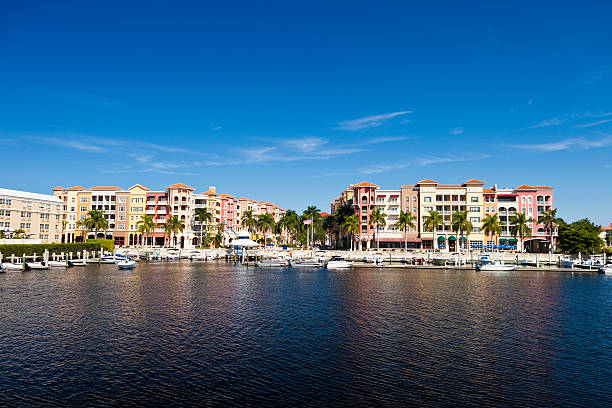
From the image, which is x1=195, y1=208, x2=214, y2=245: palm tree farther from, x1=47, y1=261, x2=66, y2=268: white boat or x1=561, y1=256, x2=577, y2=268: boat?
x1=561, y1=256, x2=577, y2=268: boat

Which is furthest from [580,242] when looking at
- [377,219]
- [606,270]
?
[377,219]

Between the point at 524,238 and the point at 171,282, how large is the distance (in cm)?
12210

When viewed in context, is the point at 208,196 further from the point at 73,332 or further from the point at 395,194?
the point at 73,332

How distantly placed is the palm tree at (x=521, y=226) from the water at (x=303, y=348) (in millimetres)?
81651

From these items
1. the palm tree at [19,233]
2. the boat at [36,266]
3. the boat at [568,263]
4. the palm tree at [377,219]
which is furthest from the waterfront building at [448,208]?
the palm tree at [19,233]

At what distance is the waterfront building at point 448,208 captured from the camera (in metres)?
148

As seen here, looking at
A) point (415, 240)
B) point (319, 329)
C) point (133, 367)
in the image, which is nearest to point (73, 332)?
point (133, 367)

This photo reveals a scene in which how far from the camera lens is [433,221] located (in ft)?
442

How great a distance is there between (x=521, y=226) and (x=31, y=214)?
141 metres

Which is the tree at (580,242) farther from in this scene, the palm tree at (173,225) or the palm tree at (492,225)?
the palm tree at (173,225)

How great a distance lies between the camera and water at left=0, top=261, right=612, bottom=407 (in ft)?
77.6

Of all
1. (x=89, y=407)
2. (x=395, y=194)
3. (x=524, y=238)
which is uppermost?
(x=395, y=194)

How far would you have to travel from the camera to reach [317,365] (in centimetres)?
2828

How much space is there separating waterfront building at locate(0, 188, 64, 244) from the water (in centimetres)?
7418
